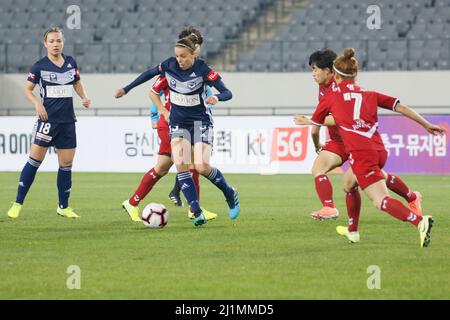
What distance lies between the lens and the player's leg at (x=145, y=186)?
498 inches

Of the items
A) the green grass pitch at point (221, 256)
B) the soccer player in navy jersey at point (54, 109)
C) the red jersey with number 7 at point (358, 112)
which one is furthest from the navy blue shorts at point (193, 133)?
the red jersey with number 7 at point (358, 112)

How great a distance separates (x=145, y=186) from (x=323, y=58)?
101 inches

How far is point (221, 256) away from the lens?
9438 millimetres

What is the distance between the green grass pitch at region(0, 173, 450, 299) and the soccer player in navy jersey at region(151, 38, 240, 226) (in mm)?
569

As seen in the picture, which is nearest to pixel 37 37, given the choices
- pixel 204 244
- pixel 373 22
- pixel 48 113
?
pixel 373 22

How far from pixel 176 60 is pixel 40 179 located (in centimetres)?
1098

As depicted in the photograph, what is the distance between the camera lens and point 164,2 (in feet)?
105

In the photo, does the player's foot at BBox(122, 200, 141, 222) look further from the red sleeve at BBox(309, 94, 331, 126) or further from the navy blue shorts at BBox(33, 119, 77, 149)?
the red sleeve at BBox(309, 94, 331, 126)

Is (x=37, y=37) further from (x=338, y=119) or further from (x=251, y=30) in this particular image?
(x=338, y=119)

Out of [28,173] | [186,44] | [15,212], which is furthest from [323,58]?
[15,212]

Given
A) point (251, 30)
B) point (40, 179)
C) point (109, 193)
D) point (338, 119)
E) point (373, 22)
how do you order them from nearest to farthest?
point (338, 119) → point (109, 193) → point (40, 179) → point (373, 22) → point (251, 30)

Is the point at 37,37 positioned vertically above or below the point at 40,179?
above

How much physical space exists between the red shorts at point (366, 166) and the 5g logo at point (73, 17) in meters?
21.3

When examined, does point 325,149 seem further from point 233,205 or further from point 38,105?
point 38,105
